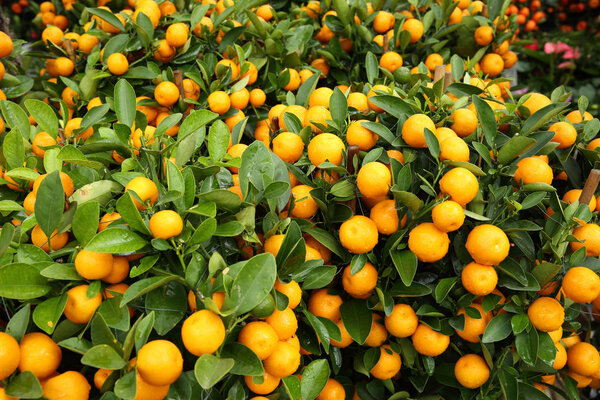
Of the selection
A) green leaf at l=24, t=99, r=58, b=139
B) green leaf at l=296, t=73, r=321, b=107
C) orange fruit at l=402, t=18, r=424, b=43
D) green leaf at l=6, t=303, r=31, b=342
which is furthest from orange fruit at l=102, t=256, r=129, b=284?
orange fruit at l=402, t=18, r=424, b=43

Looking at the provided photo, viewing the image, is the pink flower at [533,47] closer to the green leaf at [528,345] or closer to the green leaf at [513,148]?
the green leaf at [513,148]

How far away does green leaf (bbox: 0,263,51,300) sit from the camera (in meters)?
0.64

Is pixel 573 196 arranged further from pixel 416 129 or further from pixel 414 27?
pixel 414 27

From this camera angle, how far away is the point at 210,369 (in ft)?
1.98

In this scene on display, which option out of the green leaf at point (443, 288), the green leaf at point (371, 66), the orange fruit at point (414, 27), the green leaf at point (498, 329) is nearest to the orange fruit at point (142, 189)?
the green leaf at point (443, 288)

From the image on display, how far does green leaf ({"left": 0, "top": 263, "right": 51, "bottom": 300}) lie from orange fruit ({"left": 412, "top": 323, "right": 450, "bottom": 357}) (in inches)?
26.7

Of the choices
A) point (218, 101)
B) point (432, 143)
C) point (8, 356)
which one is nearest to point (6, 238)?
point (8, 356)

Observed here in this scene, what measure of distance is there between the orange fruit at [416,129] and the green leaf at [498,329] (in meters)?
0.37

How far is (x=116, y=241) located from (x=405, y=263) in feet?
1.62

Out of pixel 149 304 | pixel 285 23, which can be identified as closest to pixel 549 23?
pixel 285 23

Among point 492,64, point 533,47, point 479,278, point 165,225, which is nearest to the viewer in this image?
point 165,225

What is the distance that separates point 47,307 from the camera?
67 centimetres

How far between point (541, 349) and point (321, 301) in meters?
0.43

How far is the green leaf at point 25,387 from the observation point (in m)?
0.57
